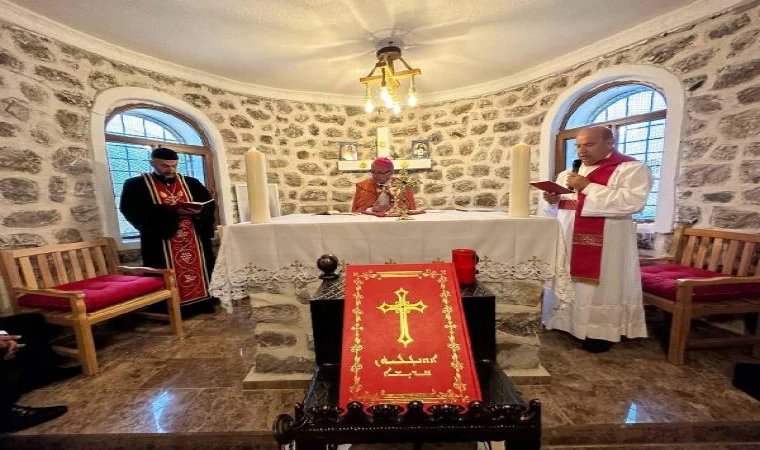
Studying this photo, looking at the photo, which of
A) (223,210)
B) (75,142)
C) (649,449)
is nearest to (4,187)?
(75,142)

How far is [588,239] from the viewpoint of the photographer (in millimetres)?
2271

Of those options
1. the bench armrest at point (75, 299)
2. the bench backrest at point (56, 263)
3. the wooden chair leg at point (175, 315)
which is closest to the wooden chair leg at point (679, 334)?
the wooden chair leg at point (175, 315)

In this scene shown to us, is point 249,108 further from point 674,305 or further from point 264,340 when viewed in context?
point 674,305

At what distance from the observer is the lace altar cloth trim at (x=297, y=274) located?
1737mm

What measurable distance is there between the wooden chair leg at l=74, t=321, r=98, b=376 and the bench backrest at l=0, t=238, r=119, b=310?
679 mm

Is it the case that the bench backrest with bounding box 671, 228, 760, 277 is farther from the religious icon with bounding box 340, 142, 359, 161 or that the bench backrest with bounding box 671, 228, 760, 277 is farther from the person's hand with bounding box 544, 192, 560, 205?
the religious icon with bounding box 340, 142, 359, 161

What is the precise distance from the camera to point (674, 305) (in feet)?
6.88

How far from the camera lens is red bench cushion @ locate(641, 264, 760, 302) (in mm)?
2094

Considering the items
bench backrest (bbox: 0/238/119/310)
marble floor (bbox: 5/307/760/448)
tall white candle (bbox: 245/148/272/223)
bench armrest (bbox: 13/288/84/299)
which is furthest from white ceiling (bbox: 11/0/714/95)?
marble floor (bbox: 5/307/760/448)

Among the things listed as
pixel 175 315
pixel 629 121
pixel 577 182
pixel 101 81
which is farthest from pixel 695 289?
pixel 101 81

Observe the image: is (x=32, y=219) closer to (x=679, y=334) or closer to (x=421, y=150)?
(x=421, y=150)

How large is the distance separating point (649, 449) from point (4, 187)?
4653 mm

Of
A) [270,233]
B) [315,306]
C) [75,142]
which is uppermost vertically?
[75,142]

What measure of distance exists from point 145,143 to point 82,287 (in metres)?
1.77
